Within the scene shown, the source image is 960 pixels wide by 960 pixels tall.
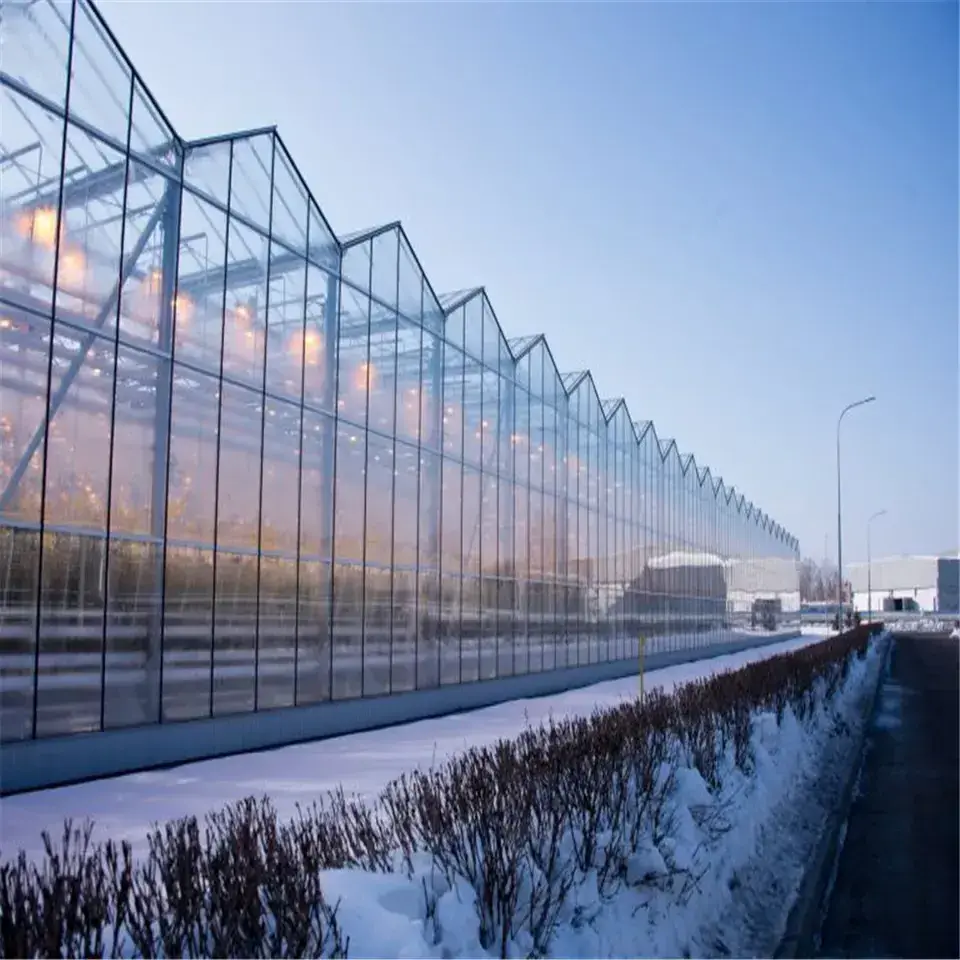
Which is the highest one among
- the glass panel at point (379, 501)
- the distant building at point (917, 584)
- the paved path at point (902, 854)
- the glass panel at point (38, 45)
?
the glass panel at point (38, 45)

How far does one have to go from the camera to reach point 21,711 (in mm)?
11008

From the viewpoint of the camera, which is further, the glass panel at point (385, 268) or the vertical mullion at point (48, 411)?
the glass panel at point (385, 268)

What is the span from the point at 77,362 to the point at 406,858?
8.51 meters

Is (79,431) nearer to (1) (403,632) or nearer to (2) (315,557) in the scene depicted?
(2) (315,557)

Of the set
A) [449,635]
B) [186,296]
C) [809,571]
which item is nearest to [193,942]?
[186,296]

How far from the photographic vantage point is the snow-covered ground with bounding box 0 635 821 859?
9.73 m

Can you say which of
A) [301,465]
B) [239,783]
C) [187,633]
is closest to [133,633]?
[187,633]

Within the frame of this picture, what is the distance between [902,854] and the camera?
Answer: 9859 millimetres

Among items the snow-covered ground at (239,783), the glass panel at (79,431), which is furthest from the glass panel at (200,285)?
the snow-covered ground at (239,783)

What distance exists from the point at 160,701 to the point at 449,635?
8.91m

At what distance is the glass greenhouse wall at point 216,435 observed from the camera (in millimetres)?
11555

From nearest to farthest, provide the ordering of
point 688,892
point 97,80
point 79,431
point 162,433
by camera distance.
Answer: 1. point 688,892
2. point 79,431
3. point 97,80
4. point 162,433

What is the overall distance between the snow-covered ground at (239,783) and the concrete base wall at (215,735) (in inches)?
8.7

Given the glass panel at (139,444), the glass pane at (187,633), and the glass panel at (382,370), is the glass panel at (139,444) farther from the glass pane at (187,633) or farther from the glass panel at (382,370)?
the glass panel at (382,370)
